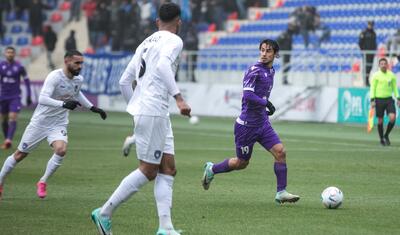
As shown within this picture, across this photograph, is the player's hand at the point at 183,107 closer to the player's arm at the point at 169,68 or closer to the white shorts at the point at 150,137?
the player's arm at the point at 169,68

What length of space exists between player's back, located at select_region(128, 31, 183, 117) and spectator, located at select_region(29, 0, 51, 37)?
3770 cm

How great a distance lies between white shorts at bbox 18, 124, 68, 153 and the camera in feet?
46.5

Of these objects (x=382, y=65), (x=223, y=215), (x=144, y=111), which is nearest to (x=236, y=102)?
(x=382, y=65)

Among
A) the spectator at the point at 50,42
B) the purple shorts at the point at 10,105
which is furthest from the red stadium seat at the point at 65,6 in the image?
the purple shorts at the point at 10,105

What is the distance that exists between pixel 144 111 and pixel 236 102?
26.8 m

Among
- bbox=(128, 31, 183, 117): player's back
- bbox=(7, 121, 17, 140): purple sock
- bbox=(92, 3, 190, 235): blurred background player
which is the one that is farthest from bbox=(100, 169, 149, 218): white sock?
bbox=(7, 121, 17, 140): purple sock

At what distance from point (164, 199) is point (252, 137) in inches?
168

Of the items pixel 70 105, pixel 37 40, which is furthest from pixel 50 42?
pixel 70 105

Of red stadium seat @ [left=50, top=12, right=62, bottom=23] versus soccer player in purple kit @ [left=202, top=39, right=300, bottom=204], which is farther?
red stadium seat @ [left=50, top=12, right=62, bottom=23]

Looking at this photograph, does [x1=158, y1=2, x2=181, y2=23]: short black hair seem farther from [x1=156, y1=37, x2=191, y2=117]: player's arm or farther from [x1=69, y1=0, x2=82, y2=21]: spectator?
[x1=69, y1=0, x2=82, y2=21]: spectator

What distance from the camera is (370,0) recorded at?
36.2m

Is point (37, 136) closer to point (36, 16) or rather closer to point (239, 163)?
point (239, 163)

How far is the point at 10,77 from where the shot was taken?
23.9 m

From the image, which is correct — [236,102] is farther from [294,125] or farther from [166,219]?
[166,219]
